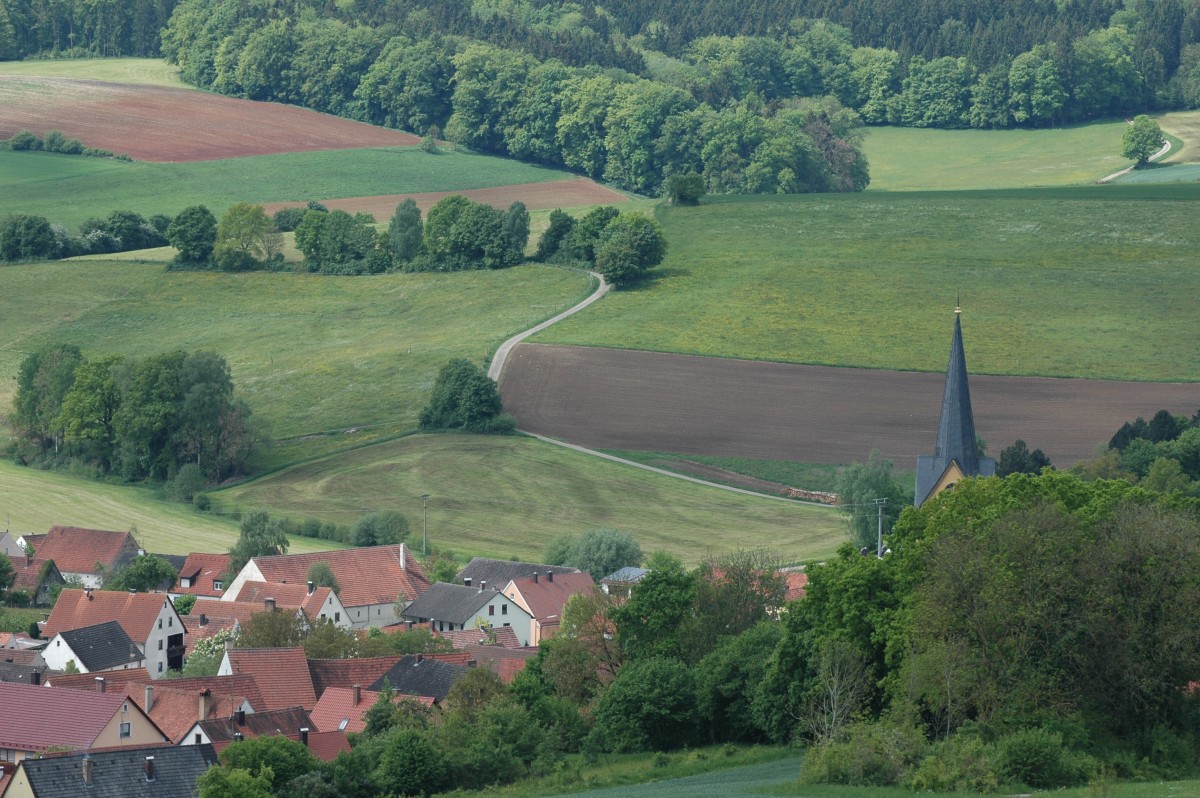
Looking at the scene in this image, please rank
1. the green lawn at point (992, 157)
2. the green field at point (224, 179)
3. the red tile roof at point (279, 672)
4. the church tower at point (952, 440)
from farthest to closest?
the green lawn at point (992, 157)
the green field at point (224, 179)
the church tower at point (952, 440)
the red tile roof at point (279, 672)

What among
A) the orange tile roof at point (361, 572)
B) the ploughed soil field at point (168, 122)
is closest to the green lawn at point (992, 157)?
the ploughed soil field at point (168, 122)

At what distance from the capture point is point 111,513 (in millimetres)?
89250

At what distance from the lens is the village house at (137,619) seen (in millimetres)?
65812

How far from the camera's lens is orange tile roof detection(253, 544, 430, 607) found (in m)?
73.6

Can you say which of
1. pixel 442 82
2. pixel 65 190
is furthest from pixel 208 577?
pixel 442 82

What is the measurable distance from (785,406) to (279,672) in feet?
164

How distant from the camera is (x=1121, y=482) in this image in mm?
48656

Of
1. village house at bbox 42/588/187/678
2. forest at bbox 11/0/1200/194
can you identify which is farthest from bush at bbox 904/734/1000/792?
forest at bbox 11/0/1200/194

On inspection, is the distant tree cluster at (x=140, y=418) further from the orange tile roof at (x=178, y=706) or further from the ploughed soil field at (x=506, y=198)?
the orange tile roof at (x=178, y=706)

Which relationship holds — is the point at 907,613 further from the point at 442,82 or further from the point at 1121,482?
the point at 442,82

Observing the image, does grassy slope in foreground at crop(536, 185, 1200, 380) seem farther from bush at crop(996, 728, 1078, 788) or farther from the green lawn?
bush at crop(996, 728, 1078, 788)

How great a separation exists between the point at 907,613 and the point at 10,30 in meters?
156

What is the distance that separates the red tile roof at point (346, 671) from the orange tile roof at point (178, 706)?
14.1 feet

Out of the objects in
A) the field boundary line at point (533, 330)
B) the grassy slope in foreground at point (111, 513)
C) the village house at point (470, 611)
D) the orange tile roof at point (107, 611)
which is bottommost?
the grassy slope in foreground at point (111, 513)
